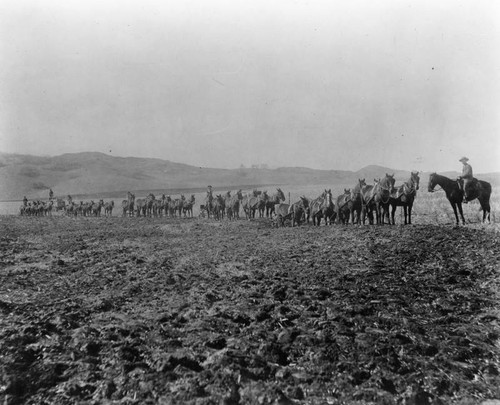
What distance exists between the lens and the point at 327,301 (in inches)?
235

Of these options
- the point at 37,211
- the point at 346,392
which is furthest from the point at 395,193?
the point at 37,211

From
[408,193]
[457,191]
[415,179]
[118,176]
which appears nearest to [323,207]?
[408,193]

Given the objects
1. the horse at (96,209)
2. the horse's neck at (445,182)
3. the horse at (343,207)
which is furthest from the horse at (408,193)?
the horse at (96,209)

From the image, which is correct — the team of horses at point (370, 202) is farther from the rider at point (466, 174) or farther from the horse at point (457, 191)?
the rider at point (466, 174)

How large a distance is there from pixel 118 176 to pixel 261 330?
104991 mm

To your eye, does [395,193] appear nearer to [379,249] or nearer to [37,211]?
[379,249]

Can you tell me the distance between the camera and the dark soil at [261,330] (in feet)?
12.7

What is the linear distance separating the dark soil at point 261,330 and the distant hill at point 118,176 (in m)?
70.8

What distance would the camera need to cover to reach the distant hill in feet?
297

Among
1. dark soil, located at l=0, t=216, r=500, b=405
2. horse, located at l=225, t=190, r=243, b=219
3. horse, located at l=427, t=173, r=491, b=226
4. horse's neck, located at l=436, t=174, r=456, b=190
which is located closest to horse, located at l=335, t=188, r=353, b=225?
horse, located at l=427, t=173, r=491, b=226

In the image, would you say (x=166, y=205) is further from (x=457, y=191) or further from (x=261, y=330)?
(x=261, y=330)

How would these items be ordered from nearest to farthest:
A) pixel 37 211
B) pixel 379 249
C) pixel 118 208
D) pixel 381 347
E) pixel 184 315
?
pixel 381 347
pixel 184 315
pixel 379 249
pixel 37 211
pixel 118 208

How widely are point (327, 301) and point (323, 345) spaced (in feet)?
4.65

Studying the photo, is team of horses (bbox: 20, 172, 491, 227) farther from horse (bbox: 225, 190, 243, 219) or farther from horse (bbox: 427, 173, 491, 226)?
horse (bbox: 225, 190, 243, 219)
